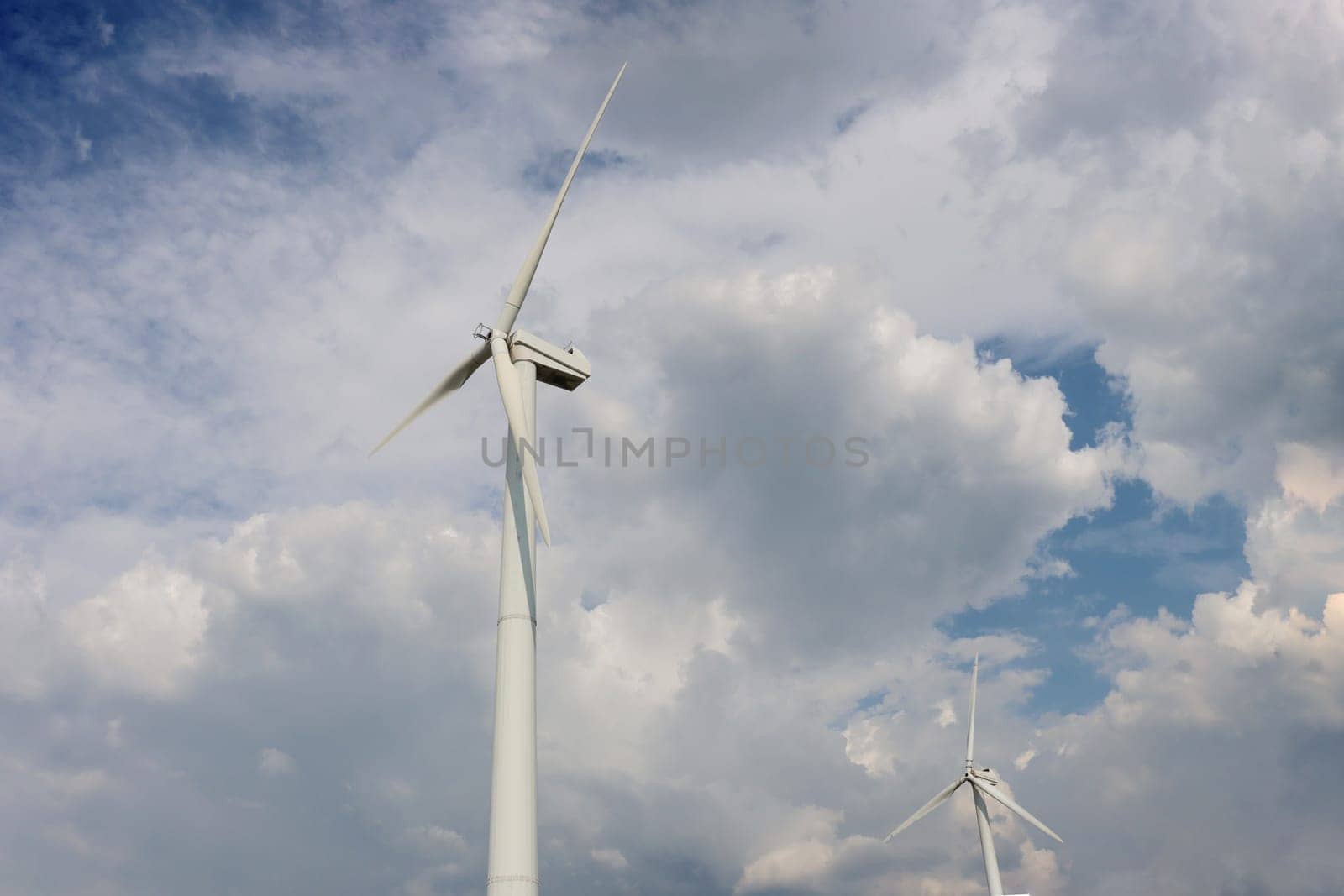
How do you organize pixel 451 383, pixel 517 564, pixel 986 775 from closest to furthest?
pixel 517 564, pixel 451 383, pixel 986 775

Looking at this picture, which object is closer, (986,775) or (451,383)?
(451,383)

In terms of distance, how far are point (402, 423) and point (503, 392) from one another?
11103 millimetres

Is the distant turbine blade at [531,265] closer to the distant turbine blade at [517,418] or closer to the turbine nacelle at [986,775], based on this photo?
the distant turbine blade at [517,418]

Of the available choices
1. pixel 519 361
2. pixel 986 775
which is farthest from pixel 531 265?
pixel 986 775

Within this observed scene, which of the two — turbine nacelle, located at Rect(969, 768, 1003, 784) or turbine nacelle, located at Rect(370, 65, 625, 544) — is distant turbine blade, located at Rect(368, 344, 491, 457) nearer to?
turbine nacelle, located at Rect(370, 65, 625, 544)

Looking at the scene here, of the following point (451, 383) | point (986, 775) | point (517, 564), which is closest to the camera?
point (517, 564)

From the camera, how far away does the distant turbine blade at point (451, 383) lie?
57969 mm

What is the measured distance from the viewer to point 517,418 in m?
51.6

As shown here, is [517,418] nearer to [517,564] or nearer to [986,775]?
[517,564]

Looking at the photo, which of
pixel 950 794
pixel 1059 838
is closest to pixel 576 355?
pixel 1059 838

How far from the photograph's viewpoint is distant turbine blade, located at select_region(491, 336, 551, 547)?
48.1m

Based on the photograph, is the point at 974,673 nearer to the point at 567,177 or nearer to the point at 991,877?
the point at 991,877

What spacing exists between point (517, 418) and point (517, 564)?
7464 mm

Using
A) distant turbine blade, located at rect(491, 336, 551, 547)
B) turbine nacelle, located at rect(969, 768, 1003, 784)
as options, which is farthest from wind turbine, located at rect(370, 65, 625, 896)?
turbine nacelle, located at rect(969, 768, 1003, 784)
